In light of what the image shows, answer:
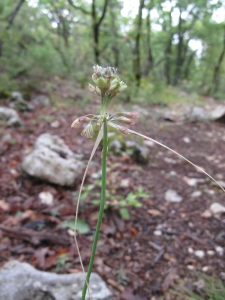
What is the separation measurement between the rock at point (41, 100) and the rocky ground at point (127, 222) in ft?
5.76

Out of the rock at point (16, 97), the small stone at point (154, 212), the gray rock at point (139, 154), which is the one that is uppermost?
the rock at point (16, 97)

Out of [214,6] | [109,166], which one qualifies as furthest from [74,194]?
[214,6]

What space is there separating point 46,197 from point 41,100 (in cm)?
361

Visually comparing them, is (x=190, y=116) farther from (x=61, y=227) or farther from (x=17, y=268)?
(x=17, y=268)

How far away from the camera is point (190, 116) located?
Answer: 247 inches

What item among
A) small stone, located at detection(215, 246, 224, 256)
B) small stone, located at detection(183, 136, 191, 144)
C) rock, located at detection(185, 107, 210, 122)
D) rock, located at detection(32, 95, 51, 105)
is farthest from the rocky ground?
rock, located at detection(185, 107, 210, 122)

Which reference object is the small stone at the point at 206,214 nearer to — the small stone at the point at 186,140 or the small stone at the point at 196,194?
the small stone at the point at 196,194

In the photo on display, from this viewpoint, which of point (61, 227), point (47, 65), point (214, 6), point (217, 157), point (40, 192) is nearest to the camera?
point (61, 227)

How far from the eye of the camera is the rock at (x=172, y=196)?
2973 mm

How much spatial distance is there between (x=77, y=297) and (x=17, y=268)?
41 centimetres

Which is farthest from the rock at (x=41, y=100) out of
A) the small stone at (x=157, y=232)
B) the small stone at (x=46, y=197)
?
the small stone at (x=157, y=232)

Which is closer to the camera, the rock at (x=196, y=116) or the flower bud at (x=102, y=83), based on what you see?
the flower bud at (x=102, y=83)

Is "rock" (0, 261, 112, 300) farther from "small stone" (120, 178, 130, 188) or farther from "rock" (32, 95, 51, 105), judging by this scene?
"rock" (32, 95, 51, 105)

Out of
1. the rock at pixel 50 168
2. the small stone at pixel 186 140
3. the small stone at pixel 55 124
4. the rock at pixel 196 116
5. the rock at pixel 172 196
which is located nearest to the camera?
the rock at pixel 50 168
